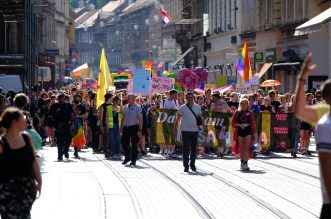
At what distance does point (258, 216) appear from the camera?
14719 millimetres

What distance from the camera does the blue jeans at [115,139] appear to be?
2736cm

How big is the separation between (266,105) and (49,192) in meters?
13.5

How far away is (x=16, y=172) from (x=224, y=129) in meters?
18.9

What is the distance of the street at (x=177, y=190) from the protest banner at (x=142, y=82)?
9129 mm

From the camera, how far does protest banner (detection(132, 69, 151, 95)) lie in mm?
35531

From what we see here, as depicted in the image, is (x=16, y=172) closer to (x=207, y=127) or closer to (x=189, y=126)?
(x=189, y=126)


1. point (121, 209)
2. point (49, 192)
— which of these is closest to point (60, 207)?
point (121, 209)

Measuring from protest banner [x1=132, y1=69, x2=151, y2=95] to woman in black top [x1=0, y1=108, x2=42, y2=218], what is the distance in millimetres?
24977

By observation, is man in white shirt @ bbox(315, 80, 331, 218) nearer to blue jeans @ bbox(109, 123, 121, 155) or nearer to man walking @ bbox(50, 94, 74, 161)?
man walking @ bbox(50, 94, 74, 161)

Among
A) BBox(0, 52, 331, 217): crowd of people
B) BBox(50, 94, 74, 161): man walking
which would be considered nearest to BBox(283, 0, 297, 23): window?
BBox(0, 52, 331, 217): crowd of people

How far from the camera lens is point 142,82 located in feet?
117

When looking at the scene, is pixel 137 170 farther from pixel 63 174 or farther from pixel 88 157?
pixel 88 157

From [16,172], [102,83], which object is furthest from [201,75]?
[16,172]

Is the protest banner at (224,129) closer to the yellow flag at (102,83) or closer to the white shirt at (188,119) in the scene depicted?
the yellow flag at (102,83)
